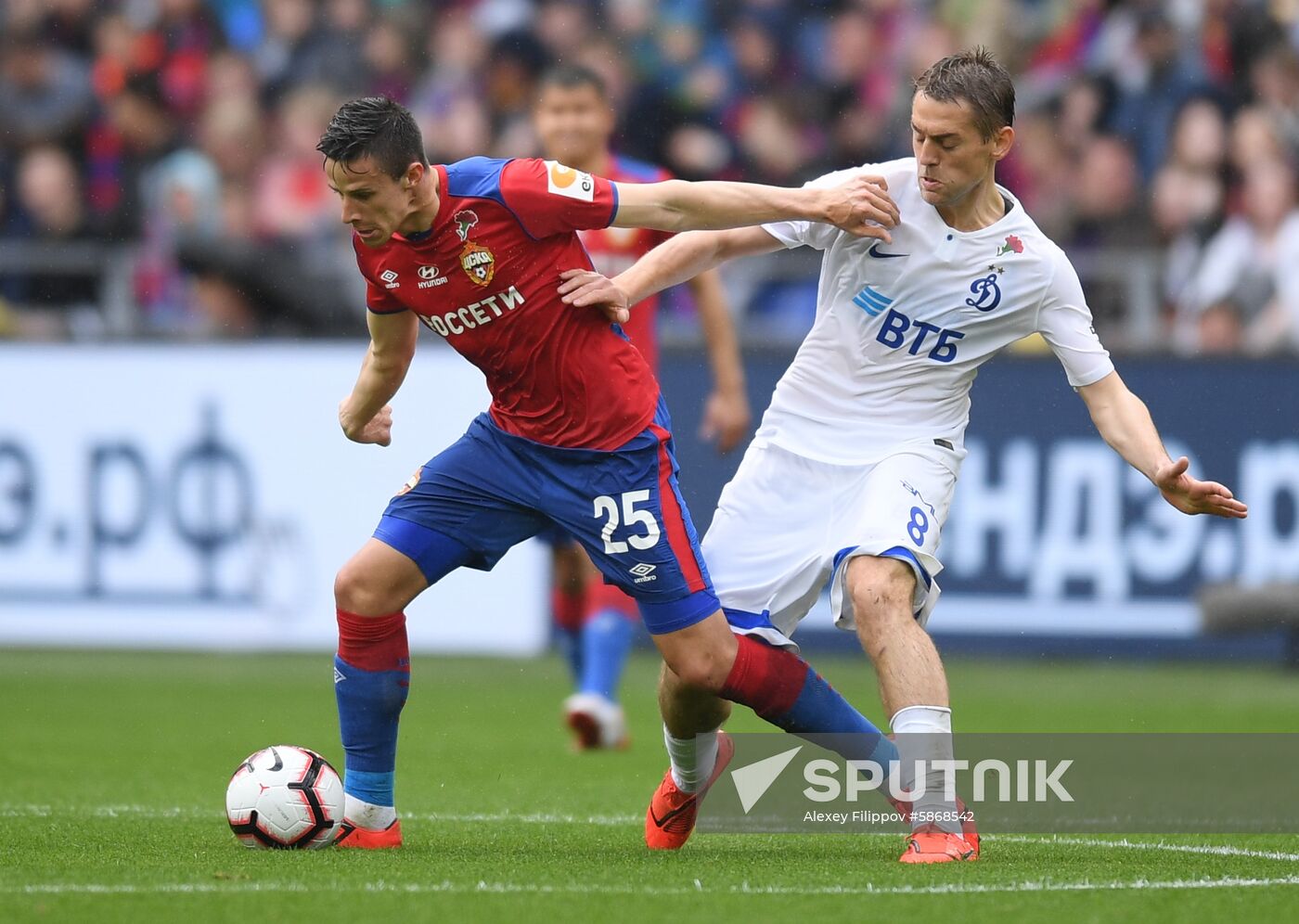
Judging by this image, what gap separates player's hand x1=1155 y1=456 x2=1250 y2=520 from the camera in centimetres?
531

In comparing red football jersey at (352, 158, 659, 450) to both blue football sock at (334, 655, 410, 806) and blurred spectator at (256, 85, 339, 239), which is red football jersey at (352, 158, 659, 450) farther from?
blurred spectator at (256, 85, 339, 239)

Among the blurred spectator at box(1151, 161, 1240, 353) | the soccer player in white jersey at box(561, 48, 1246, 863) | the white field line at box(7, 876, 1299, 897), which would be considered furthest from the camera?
the blurred spectator at box(1151, 161, 1240, 353)

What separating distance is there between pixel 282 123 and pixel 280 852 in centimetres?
1005

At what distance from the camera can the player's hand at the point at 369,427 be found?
5883 millimetres

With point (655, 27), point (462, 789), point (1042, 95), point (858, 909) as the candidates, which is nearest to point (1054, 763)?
point (462, 789)

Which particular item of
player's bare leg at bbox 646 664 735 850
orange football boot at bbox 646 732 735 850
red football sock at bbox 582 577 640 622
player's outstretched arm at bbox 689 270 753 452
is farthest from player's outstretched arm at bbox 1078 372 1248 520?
red football sock at bbox 582 577 640 622

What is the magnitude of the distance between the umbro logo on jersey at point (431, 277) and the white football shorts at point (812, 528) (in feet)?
3.64

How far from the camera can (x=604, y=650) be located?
A: 8312 millimetres

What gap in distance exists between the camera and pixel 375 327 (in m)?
5.64

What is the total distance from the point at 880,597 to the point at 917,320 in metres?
0.85

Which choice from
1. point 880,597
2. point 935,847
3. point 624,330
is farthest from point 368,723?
point 624,330

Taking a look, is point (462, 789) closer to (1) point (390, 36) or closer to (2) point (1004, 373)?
(2) point (1004, 373)

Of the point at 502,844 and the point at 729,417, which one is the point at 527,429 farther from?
the point at 729,417

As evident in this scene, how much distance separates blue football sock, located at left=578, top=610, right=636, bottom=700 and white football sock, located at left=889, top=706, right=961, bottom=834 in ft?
10.2
